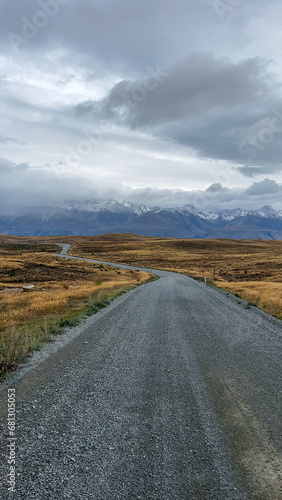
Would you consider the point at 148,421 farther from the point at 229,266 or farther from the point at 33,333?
the point at 229,266

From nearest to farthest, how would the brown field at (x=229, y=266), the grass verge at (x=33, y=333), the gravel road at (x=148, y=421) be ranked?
the gravel road at (x=148, y=421)
the grass verge at (x=33, y=333)
the brown field at (x=229, y=266)

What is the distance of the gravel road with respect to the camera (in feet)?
12.2

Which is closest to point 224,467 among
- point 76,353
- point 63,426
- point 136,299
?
point 63,426

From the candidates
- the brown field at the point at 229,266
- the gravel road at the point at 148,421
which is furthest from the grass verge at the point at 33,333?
the brown field at the point at 229,266

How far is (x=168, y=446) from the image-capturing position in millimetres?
4445
